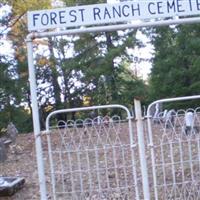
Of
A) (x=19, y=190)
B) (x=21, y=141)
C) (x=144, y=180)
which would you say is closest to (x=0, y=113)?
(x=21, y=141)

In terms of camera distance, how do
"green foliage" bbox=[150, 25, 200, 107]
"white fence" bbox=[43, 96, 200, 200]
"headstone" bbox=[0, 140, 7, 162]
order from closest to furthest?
"white fence" bbox=[43, 96, 200, 200]
"headstone" bbox=[0, 140, 7, 162]
"green foliage" bbox=[150, 25, 200, 107]

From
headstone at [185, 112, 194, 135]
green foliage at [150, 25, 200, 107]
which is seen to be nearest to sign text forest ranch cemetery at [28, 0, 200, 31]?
headstone at [185, 112, 194, 135]

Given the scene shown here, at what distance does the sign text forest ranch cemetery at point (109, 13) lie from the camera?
497 centimetres

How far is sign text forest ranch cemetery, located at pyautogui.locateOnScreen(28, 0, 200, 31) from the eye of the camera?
497cm

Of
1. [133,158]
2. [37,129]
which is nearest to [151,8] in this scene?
[133,158]

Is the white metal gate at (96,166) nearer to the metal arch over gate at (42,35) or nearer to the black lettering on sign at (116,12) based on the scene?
the metal arch over gate at (42,35)

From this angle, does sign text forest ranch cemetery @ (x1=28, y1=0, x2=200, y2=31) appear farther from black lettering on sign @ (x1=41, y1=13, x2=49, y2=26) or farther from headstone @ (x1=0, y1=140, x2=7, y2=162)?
headstone @ (x1=0, y1=140, x2=7, y2=162)

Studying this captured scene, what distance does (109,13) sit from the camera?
4984mm

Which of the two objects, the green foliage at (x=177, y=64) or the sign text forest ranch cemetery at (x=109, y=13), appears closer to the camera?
the sign text forest ranch cemetery at (x=109, y=13)

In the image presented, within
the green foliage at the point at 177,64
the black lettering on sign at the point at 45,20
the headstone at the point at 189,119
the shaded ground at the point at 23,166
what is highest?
the green foliage at the point at 177,64

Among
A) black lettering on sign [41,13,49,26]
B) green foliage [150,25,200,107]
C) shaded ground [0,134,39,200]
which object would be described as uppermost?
green foliage [150,25,200,107]

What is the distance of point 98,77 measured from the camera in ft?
82.9

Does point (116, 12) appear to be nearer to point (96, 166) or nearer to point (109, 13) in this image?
point (109, 13)

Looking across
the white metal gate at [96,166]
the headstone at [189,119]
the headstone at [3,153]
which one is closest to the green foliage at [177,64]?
the headstone at [3,153]
